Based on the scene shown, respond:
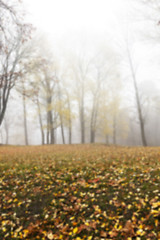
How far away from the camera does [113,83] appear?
23219 mm

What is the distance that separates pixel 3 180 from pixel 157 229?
5065 millimetres

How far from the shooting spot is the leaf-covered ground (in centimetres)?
357

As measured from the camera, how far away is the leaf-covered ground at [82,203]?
11.7 ft

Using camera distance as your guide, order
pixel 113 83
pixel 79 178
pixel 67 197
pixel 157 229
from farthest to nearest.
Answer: pixel 113 83 → pixel 79 178 → pixel 67 197 → pixel 157 229

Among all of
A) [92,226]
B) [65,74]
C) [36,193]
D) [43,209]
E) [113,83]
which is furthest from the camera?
[113,83]

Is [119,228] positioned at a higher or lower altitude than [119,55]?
lower

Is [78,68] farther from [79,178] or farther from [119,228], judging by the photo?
[119,228]

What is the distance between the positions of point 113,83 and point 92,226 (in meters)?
21.2

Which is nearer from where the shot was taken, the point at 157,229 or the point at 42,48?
the point at 157,229

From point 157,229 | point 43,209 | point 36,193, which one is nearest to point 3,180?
point 36,193

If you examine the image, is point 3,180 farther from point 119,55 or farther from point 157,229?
point 119,55

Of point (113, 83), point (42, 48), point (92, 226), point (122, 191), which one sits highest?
point (42, 48)

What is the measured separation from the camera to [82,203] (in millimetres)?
4500

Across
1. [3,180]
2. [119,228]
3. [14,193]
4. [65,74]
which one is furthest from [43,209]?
[65,74]
